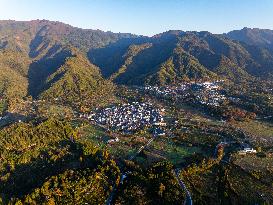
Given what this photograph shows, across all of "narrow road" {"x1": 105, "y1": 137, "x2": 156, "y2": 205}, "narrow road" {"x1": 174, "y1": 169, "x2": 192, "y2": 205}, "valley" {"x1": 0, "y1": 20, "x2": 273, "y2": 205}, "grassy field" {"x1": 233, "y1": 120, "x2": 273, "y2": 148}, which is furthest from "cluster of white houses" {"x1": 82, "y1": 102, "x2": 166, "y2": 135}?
"narrow road" {"x1": 174, "y1": 169, "x2": 192, "y2": 205}

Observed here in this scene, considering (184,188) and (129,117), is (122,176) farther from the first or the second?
(129,117)

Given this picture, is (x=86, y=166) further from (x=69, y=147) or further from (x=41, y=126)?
(x=41, y=126)

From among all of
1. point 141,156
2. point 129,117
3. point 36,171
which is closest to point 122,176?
point 141,156

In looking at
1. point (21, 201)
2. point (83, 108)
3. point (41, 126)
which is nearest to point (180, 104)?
point (83, 108)

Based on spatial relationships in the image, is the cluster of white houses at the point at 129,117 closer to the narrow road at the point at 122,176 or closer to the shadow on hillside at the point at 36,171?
the narrow road at the point at 122,176

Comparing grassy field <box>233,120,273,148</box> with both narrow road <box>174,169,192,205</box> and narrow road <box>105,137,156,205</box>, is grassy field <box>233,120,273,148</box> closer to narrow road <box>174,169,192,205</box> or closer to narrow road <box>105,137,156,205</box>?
narrow road <box>105,137,156,205</box>

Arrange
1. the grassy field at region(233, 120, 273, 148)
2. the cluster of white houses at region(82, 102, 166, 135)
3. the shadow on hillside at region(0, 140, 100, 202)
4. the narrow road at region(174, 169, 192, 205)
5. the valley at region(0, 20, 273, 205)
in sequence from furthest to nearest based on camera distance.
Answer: the cluster of white houses at region(82, 102, 166, 135) < the grassy field at region(233, 120, 273, 148) < the shadow on hillside at region(0, 140, 100, 202) < the valley at region(0, 20, 273, 205) < the narrow road at region(174, 169, 192, 205)
